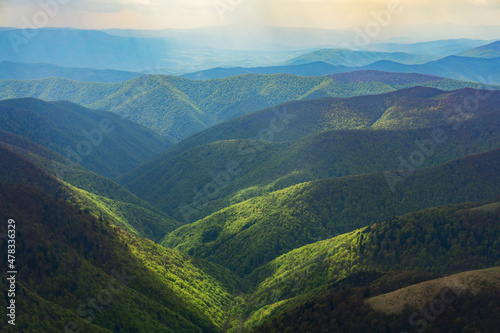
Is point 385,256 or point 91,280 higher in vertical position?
point 91,280

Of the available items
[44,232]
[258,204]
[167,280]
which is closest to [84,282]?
[44,232]

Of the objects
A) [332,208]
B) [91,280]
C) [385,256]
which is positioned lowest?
[385,256]

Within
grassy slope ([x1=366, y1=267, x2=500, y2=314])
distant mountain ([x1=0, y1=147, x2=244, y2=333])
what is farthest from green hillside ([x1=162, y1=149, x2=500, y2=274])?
grassy slope ([x1=366, y1=267, x2=500, y2=314])

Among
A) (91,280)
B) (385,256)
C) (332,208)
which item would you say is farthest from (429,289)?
(332,208)

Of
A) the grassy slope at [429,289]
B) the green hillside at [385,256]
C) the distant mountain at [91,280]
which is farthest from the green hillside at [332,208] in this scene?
the grassy slope at [429,289]

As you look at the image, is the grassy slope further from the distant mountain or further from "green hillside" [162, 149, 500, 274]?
"green hillside" [162, 149, 500, 274]

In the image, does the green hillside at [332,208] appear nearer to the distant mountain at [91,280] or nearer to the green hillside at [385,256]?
the green hillside at [385,256]

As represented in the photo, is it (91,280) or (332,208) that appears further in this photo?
(332,208)

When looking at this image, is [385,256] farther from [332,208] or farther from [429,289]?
[332,208]

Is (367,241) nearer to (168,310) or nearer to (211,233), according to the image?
(168,310)
